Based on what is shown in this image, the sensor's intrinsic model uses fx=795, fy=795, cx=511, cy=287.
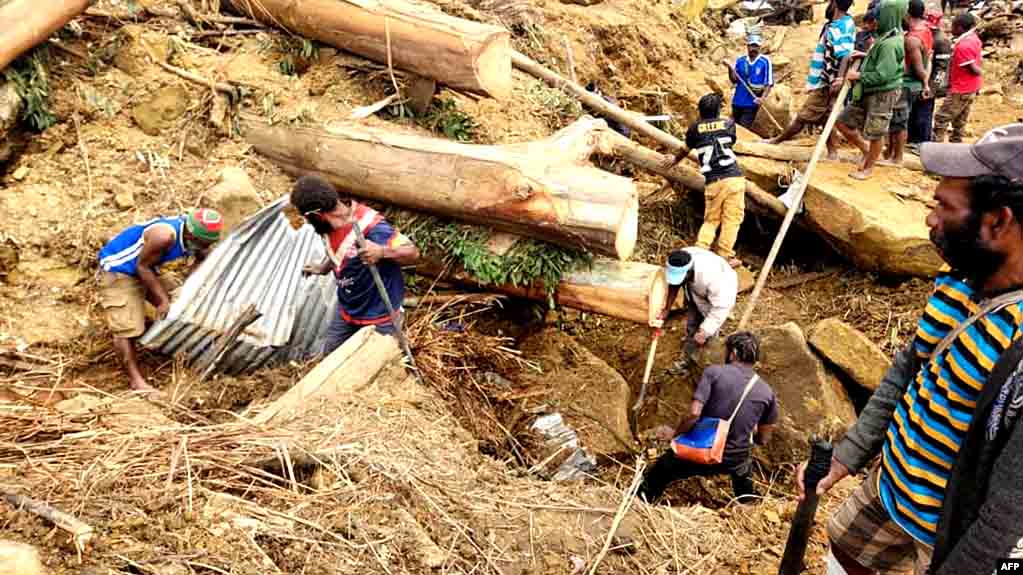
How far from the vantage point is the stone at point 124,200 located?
5168 millimetres

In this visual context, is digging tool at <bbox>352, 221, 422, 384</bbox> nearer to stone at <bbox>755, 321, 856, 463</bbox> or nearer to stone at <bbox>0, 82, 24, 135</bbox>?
stone at <bbox>0, 82, 24, 135</bbox>

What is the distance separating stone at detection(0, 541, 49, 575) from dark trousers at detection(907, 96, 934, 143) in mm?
7878

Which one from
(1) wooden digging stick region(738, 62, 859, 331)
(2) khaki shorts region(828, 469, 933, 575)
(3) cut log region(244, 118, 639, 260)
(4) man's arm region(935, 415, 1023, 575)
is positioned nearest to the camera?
(4) man's arm region(935, 415, 1023, 575)

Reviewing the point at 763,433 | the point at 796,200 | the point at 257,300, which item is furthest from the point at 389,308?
the point at 796,200

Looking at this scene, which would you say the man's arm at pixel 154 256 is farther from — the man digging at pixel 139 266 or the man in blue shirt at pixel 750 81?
the man in blue shirt at pixel 750 81

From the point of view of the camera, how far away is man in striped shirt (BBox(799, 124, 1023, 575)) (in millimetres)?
2023

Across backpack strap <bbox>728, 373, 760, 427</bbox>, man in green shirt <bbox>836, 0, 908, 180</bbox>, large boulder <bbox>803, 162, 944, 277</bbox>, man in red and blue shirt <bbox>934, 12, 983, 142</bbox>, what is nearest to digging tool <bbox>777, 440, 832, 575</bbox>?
backpack strap <bbox>728, 373, 760, 427</bbox>

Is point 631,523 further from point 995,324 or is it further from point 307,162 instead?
point 307,162

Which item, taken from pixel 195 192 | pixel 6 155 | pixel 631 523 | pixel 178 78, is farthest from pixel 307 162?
pixel 631 523

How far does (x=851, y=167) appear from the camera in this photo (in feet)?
24.9

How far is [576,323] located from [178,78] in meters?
3.59

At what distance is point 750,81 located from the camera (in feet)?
28.7

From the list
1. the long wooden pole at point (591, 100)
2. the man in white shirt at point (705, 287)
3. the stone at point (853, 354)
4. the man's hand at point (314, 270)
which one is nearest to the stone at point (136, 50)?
the man's hand at point (314, 270)

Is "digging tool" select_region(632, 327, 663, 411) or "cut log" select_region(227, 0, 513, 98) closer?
"cut log" select_region(227, 0, 513, 98)
